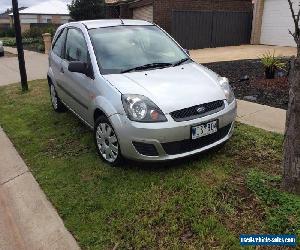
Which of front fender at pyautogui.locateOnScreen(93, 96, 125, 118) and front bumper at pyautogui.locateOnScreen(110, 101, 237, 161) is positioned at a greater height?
front fender at pyautogui.locateOnScreen(93, 96, 125, 118)

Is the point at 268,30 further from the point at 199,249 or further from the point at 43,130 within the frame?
the point at 199,249

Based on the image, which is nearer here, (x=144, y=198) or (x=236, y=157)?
(x=144, y=198)

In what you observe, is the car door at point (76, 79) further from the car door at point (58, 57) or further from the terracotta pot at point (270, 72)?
the terracotta pot at point (270, 72)

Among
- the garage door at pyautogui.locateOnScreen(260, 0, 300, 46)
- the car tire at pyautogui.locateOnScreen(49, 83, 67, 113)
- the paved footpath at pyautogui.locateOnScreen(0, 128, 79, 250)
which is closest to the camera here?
the paved footpath at pyautogui.locateOnScreen(0, 128, 79, 250)

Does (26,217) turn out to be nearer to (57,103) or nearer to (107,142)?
(107,142)

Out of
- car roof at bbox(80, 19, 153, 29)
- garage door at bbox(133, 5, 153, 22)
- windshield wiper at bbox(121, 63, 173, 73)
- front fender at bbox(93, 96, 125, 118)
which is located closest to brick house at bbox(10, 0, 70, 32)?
garage door at bbox(133, 5, 153, 22)

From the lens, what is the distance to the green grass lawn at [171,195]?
10.6 feet

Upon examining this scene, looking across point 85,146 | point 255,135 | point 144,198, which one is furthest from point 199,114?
point 85,146

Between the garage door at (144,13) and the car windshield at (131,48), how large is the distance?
1305 cm

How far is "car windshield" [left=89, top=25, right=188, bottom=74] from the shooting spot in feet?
15.9

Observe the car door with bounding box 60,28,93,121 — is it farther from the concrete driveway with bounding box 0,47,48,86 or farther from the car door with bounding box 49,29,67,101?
the concrete driveway with bounding box 0,47,48,86

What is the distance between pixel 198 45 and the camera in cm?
1833

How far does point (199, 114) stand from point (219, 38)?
15.9 meters

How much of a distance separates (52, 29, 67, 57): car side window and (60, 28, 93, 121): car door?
208mm
